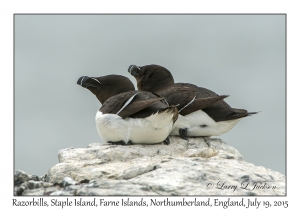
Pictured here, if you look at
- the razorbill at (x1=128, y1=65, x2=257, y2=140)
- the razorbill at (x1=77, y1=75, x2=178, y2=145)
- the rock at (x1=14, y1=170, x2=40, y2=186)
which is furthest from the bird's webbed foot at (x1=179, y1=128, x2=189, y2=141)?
the rock at (x1=14, y1=170, x2=40, y2=186)

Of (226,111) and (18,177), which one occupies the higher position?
(226,111)

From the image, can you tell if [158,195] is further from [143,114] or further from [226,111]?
[226,111]

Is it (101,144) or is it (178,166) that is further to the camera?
(101,144)

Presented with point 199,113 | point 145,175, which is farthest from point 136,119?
point 145,175

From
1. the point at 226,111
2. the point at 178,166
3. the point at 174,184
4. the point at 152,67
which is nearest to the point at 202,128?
the point at 226,111

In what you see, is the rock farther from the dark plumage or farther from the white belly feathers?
the dark plumage
